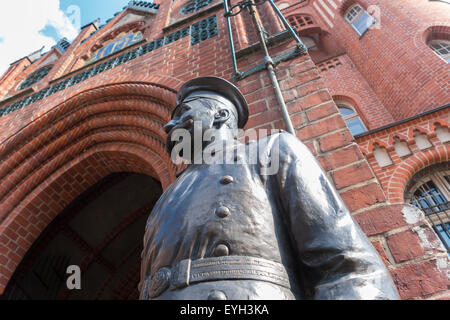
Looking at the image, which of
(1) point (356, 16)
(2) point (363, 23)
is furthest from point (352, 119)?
(1) point (356, 16)

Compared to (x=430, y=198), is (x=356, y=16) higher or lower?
higher

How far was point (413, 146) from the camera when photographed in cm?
468

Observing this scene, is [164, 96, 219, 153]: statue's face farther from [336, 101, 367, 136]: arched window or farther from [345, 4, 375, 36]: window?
[345, 4, 375, 36]: window

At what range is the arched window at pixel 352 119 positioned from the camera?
818 centimetres

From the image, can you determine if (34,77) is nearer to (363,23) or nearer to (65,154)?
(65,154)

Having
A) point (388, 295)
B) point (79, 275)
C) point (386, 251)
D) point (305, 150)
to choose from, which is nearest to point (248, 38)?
point (305, 150)

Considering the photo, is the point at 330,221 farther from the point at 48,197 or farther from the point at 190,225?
the point at 48,197

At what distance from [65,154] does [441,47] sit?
9302 mm

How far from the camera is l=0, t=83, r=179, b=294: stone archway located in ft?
10.2

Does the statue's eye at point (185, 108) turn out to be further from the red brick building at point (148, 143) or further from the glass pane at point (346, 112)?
the glass pane at point (346, 112)

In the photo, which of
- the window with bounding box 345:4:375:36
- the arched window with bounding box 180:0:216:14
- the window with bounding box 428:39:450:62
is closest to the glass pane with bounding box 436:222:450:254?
the window with bounding box 428:39:450:62

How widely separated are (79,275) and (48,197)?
2245mm

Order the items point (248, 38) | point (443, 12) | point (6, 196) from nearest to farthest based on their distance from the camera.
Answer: point (248, 38) < point (6, 196) < point (443, 12)

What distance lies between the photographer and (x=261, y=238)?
2.76ft
